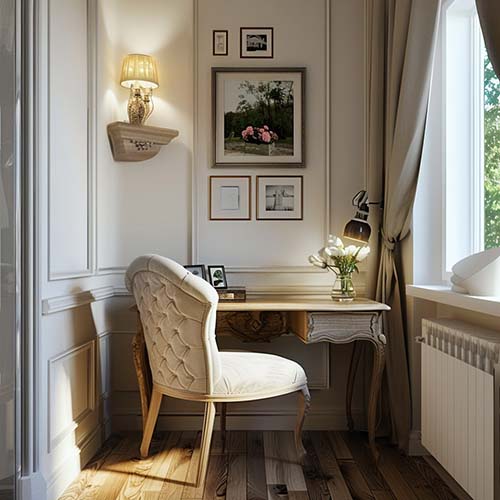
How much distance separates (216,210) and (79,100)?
95cm

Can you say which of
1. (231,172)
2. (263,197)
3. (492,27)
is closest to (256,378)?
(263,197)

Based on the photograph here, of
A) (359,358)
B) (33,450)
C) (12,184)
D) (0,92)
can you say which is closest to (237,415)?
(359,358)

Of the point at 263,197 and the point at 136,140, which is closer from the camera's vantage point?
the point at 136,140

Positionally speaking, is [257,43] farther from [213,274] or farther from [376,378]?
[376,378]

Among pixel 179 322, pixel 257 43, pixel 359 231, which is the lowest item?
pixel 179 322

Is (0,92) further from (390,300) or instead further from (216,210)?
(390,300)

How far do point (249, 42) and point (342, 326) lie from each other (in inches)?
66.0

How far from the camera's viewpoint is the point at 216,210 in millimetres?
3166

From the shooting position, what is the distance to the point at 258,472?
2506mm

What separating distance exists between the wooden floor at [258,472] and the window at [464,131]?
978 millimetres

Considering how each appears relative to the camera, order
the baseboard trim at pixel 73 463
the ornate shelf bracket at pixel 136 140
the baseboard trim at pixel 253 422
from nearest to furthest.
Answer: the baseboard trim at pixel 73 463 → the ornate shelf bracket at pixel 136 140 → the baseboard trim at pixel 253 422

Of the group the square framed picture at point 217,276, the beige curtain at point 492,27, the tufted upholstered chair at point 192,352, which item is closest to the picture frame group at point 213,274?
the square framed picture at point 217,276

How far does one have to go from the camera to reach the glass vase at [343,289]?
2805 mm

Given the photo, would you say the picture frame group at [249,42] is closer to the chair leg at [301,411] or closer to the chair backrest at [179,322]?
the chair backrest at [179,322]
